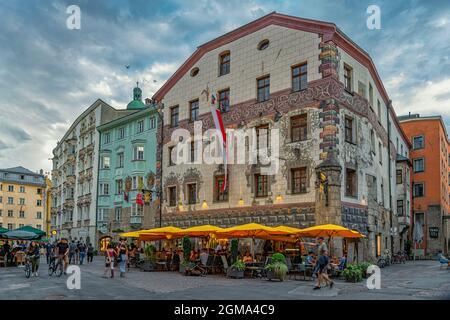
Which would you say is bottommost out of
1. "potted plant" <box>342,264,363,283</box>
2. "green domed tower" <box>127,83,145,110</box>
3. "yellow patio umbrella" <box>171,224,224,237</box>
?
"potted plant" <box>342,264,363,283</box>

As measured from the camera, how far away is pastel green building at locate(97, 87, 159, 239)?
45.1 meters

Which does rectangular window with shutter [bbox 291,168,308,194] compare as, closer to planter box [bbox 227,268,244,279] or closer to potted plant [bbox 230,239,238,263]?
potted plant [bbox 230,239,238,263]

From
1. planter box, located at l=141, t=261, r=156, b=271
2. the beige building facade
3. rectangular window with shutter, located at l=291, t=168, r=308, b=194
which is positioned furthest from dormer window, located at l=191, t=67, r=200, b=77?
the beige building facade

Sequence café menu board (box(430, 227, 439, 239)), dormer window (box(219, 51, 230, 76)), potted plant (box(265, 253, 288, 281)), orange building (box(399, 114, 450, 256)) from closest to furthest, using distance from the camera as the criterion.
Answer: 1. potted plant (box(265, 253, 288, 281))
2. dormer window (box(219, 51, 230, 76))
3. café menu board (box(430, 227, 439, 239))
4. orange building (box(399, 114, 450, 256))

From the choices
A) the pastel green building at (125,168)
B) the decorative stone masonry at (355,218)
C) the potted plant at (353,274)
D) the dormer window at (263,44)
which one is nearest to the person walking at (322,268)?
the potted plant at (353,274)

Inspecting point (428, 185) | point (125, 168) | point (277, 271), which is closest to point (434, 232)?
point (428, 185)

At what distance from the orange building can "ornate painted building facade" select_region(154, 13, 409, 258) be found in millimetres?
19167

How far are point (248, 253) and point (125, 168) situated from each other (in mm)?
25424

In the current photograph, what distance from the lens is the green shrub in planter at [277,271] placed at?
20.6 m

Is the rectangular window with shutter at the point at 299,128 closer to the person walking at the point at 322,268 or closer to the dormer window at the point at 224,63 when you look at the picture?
the dormer window at the point at 224,63
